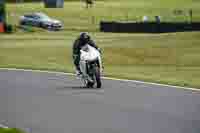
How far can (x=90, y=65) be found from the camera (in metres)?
20.4

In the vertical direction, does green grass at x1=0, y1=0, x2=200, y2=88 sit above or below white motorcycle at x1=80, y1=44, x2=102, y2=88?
below

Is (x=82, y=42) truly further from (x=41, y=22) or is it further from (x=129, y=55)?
(x=41, y=22)

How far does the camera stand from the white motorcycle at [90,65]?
66.3ft

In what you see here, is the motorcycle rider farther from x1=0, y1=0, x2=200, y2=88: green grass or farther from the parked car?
the parked car

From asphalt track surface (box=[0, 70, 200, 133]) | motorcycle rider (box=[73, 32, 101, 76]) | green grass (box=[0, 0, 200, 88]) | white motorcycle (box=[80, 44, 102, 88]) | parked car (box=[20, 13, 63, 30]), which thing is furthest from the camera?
parked car (box=[20, 13, 63, 30])

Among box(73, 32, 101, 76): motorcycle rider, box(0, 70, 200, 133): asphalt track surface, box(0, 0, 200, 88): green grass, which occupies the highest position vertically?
box(73, 32, 101, 76): motorcycle rider

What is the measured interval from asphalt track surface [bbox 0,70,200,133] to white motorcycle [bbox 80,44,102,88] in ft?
1.11

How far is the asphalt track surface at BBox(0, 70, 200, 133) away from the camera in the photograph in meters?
13.1

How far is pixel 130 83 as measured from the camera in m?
21.9

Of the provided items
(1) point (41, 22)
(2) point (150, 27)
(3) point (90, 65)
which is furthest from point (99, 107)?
(1) point (41, 22)

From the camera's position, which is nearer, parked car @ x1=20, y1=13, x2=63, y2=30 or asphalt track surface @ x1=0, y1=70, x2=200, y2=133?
asphalt track surface @ x1=0, y1=70, x2=200, y2=133

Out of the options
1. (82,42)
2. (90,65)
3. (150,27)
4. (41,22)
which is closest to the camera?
(90,65)

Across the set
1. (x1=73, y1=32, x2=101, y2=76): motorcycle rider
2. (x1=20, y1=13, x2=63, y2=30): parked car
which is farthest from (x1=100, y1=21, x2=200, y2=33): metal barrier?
(x1=73, y1=32, x2=101, y2=76): motorcycle rider

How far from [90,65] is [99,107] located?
4364 mm
